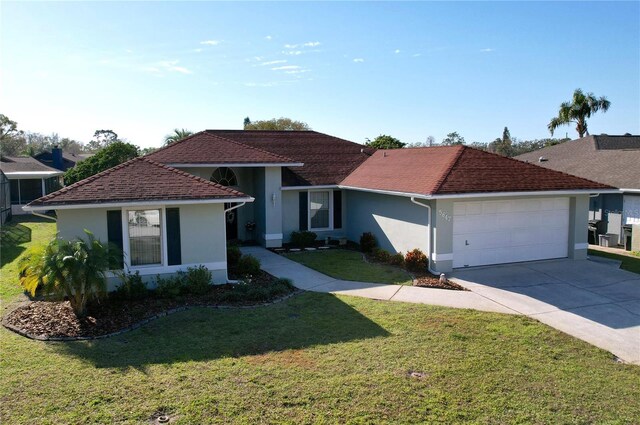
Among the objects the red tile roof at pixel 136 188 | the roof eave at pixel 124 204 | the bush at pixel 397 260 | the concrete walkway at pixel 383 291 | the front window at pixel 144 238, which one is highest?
the red tile roof at pixel 136 188

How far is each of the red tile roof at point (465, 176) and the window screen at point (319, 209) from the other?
216 cm

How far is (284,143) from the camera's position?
23.8m

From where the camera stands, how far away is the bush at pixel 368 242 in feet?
60.9

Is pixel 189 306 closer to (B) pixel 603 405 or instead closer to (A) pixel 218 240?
(A) pixel 218 240

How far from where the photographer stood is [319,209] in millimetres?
21062

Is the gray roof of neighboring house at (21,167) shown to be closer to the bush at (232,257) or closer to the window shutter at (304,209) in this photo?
the window shutter at (304,209)

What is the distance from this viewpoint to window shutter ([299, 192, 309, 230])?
20672 mm

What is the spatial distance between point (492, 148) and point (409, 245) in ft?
220

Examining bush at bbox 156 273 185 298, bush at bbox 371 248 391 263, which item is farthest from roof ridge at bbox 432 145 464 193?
bush at bbox 156 273 185 298

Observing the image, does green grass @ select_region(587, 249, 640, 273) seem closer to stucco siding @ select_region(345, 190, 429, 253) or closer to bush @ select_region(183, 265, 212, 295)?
stucco siding @ select_region(345, 190, 429, 253)

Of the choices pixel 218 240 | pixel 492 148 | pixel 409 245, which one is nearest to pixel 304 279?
pixel 218 240

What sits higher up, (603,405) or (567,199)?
(567,199)

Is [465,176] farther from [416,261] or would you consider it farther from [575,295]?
[575,295]

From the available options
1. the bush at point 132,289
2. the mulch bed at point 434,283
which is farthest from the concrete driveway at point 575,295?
the bush at point 132,289
